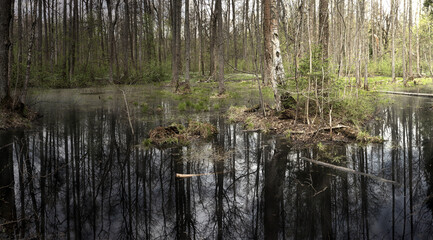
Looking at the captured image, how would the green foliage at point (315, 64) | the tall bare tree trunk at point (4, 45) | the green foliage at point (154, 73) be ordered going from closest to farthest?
the green foliage at point (315, 64)
the tall bare tree trunk at point (4, 45)
the green foliage at point (154, 73)

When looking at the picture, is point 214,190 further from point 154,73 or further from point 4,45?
point 154,73

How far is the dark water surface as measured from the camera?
3758 mm

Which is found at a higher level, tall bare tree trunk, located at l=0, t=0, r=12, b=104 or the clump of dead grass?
tall bare tree trunk, located at l=0, t=0, r=12, b=104

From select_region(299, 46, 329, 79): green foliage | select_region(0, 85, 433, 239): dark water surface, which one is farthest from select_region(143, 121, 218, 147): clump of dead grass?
select_region(299, 46, 329, 79): green foliage

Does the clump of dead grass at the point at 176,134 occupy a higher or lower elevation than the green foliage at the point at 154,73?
lower

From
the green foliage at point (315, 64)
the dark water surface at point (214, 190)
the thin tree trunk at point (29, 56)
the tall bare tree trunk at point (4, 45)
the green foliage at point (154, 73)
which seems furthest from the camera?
the green foliage at point (154, 73)

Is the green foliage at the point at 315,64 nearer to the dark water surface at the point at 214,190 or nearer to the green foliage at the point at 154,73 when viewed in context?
the dark water surface at the point at 214,190

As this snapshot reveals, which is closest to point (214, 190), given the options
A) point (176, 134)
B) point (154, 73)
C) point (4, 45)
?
point (176, 134)

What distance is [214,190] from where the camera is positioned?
16.5 ft

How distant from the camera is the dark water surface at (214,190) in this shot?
148 inches

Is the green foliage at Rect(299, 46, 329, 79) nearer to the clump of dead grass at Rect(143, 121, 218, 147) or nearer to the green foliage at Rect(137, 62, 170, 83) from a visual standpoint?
the clump of dead grass at Rect(143, 121, 218, 147)

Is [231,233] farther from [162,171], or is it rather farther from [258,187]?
[162,171]

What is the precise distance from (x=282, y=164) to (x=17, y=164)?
17.6 ft

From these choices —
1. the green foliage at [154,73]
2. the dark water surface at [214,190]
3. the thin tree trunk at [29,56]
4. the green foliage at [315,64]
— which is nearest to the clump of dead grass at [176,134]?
the dark water surface at [214,190]
